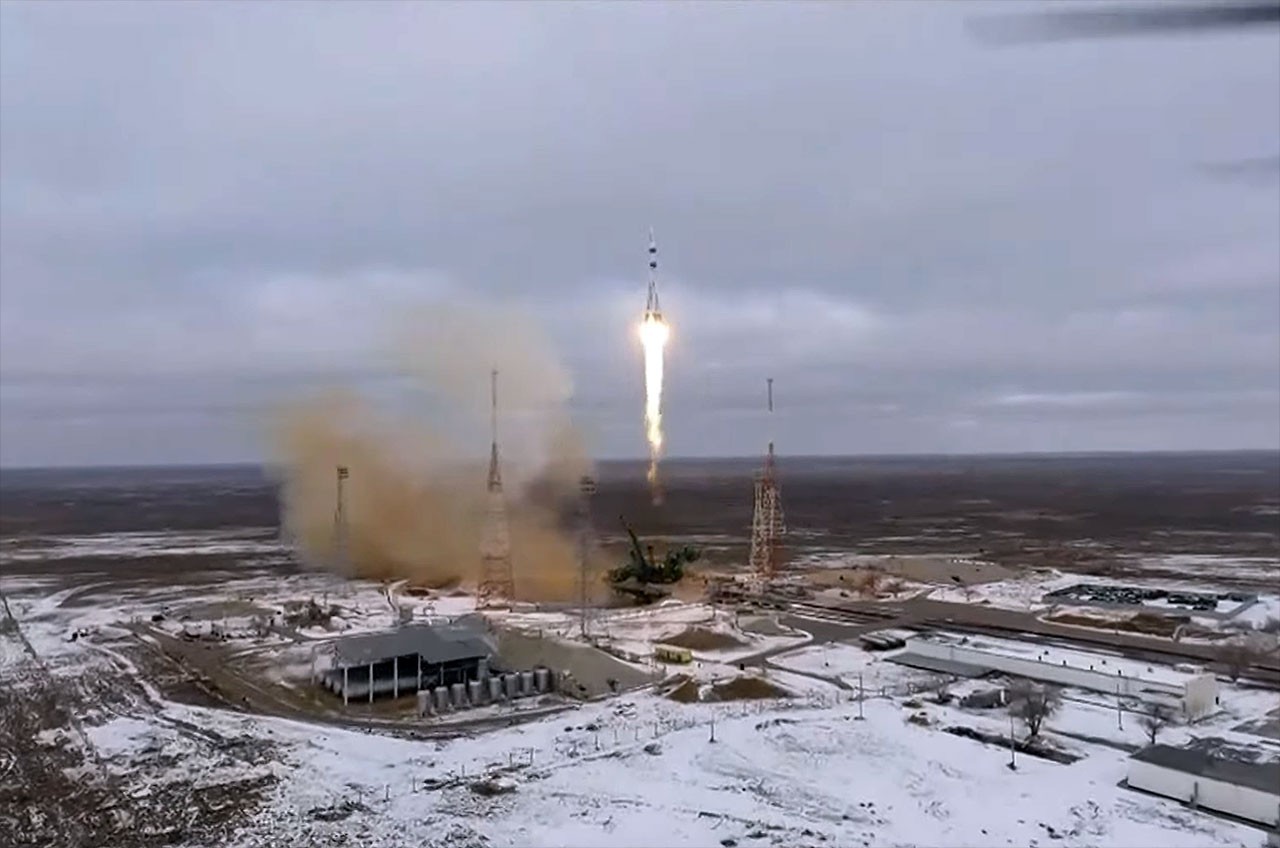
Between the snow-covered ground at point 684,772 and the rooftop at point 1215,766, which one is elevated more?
the rooftop at point 1215,766

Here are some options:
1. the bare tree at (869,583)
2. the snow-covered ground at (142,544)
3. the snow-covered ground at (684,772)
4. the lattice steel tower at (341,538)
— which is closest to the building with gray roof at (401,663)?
the snow-covered ground at (684,772)

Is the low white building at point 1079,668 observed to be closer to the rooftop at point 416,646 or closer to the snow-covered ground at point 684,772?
the snow-covered ground at point 684,772

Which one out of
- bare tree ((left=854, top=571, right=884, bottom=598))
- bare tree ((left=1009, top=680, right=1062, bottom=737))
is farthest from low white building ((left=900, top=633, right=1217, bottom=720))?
bare tree ((left=854, top=571, right=884, bottom=598))

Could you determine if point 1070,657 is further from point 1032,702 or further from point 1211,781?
point 1211,781

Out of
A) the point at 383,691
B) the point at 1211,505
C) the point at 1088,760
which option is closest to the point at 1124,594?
the point at 1088,760

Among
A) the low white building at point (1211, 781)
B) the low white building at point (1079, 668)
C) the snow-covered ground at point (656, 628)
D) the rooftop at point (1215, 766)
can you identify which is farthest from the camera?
the snow-covered ground at point (656, 628)
